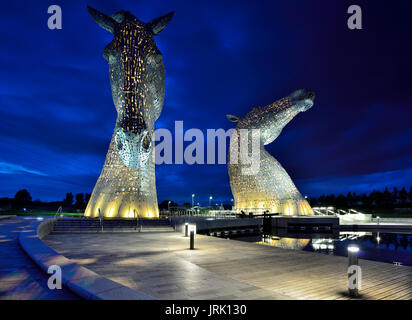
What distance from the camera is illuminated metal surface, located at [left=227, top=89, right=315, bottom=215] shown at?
26609 mm

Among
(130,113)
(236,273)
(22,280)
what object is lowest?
(236,273)

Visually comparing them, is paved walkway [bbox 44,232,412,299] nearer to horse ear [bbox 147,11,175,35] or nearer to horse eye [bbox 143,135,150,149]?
horse eye [bbox 143,135,150,149]

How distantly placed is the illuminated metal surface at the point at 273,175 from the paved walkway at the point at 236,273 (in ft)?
58.7

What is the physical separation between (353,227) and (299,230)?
455 centimetres

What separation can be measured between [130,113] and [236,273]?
13428 millimetres

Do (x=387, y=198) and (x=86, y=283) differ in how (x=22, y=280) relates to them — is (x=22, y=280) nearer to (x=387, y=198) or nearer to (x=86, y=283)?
(x=86, y=283)

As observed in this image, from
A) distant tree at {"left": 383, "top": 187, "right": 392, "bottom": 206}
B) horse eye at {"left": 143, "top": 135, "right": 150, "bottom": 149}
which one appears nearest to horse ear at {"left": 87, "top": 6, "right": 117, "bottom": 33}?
horse eye at {"left": 143, "top": 135, "right": 150, "bottom": 149}

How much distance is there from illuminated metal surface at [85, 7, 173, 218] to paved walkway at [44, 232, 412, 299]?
29.7 ft

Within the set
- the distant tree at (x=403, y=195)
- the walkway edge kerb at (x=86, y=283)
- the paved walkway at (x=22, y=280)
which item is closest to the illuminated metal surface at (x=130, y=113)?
the paved walkway at (x=22, y=280)

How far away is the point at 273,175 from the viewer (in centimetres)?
2709

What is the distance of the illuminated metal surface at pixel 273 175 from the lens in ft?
87.3

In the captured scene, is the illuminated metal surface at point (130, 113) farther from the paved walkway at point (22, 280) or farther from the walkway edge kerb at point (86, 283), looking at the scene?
the walkway edge kerb at point (86, 283)

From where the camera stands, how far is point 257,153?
91.0 feet

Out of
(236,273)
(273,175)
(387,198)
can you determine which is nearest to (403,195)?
(387,198)
